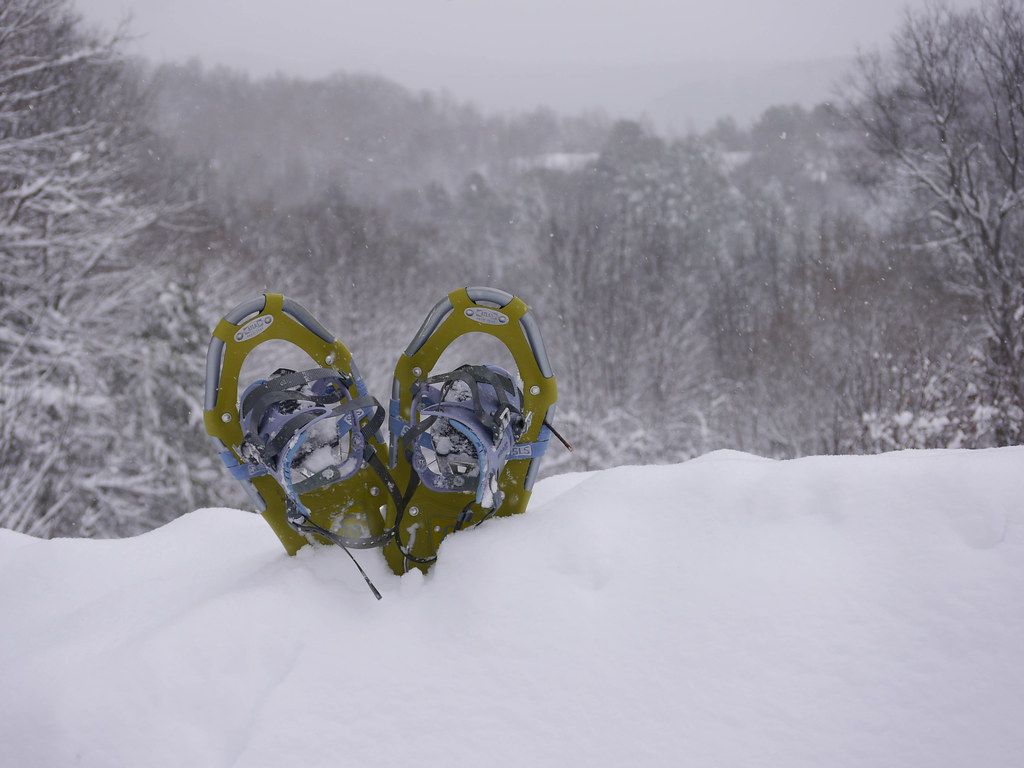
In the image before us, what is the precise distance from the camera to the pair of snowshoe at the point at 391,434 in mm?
2062

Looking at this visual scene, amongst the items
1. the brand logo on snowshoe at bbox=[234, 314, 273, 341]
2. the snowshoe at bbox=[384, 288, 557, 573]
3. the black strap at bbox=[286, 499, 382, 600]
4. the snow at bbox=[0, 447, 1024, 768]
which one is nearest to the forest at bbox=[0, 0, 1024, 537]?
the brand logo on snowshoe at bbox=[234, 314, 273, 341]

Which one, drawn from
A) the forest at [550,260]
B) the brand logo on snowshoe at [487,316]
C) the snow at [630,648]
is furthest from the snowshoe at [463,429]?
the forest at [550,260]

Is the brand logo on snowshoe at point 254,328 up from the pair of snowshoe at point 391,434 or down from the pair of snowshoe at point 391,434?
up

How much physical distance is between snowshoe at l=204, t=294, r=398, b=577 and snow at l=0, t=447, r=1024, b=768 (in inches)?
13.3

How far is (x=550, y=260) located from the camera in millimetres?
19812

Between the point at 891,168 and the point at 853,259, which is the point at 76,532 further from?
the point at 853,259

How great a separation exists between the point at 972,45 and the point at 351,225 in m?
16.8

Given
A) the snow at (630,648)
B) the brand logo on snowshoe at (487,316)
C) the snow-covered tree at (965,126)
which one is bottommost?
the snow at (630,648)

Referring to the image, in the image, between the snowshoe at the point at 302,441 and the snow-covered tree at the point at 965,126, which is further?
the snow-covered tree at the point at 965,126

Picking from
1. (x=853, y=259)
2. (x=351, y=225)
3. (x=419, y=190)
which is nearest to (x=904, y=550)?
(x=853, y=259)

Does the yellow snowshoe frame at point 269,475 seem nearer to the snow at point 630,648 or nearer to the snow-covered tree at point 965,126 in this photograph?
the snow at point 630,648

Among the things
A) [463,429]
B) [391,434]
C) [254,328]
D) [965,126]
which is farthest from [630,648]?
[965,126]

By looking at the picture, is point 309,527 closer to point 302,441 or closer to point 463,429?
point 302,441

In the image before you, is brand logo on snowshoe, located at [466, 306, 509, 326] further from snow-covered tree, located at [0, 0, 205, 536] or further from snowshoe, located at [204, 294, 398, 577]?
snow-covered tree, located at [0, 0, 205, 536]
